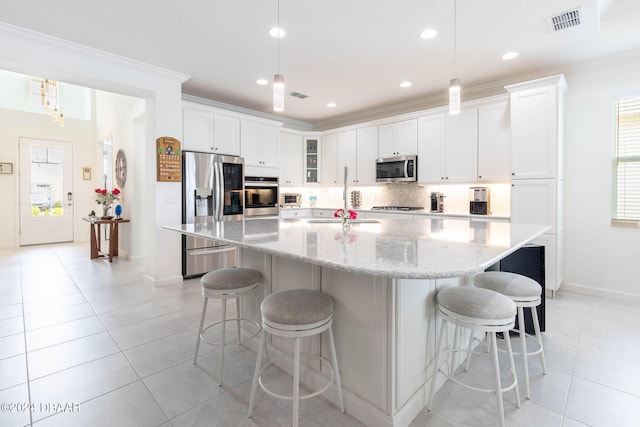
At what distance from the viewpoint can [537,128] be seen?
352 centimetres

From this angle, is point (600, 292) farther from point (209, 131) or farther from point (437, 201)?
point (209, 131)

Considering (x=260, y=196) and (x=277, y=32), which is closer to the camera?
(x=277, y=32)

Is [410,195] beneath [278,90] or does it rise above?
beneath

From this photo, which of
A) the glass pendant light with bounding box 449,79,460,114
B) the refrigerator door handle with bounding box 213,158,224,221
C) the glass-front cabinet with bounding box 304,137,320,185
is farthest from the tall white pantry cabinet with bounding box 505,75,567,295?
the refrigerator door handle with bounding box 213,158,224,221

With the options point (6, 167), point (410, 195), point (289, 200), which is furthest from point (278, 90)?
point (6, 167)

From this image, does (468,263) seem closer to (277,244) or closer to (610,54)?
(277,244)

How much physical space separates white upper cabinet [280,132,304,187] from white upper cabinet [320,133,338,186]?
442mm

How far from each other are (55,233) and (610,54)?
10315mm

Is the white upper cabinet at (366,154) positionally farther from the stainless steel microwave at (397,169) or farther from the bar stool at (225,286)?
the bar stool at (225,286)

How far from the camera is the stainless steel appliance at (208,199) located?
411 centimetres

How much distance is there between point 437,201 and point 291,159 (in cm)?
283

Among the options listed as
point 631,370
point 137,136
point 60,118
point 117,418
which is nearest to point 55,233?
point 60,118

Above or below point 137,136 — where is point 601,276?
below

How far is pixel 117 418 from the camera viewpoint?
1602 millimetres
